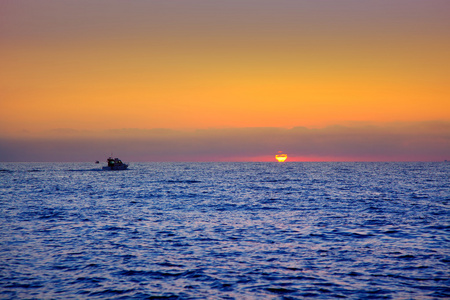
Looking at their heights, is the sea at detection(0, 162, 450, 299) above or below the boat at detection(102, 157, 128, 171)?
above

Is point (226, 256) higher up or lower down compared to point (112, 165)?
higher up

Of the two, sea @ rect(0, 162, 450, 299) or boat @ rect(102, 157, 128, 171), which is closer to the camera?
sea @ rect(0, 162, 450, 299)

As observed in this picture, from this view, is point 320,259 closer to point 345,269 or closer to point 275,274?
point 345,269

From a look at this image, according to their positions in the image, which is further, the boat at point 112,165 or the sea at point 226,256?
the boat at point 112,165

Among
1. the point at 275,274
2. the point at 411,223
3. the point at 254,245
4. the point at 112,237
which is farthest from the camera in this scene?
the point at 411,223

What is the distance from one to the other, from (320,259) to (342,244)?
450 centimetres

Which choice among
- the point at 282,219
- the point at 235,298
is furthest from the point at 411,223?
the point at 235,298

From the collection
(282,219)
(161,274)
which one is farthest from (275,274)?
(282,219)

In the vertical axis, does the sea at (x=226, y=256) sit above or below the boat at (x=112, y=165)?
above

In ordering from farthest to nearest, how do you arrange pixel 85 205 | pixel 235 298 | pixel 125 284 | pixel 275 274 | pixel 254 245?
pixel 85 205
pixel 254 245
pixel 275 274
pixel 125 284
pixel 235 298

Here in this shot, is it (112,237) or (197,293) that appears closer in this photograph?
(197,293)

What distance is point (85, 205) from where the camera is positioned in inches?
1925

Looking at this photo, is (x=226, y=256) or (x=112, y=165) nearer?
(x=226, y=256)

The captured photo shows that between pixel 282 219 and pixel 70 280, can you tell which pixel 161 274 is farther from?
pixel 282 219
